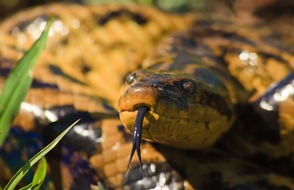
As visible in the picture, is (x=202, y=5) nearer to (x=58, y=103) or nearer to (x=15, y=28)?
(x=15, y=28)

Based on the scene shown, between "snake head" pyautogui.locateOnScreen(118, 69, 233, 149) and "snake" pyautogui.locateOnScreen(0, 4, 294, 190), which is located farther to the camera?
"snake" pyautogui.locateOnScreen(0, 4, 294, 190)

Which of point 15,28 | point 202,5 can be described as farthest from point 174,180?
point 202,5

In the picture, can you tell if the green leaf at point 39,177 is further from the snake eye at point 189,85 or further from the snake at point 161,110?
the snake eye at point 189,85

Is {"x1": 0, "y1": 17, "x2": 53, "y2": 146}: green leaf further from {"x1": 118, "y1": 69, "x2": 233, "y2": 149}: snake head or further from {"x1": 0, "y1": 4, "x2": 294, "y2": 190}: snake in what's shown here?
{"x1": 118, "y1": 69, "x2": 233, "y2": 149}: snake head

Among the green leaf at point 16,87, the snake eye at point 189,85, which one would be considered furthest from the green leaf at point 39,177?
the snake eye at point 189,85

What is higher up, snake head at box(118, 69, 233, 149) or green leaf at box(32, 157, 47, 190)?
snake head at box(118, 69, 233, 149)

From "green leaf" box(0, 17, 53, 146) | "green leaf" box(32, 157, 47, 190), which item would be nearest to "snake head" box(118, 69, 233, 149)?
"green leaf" box(32, 157, 47, 190)
